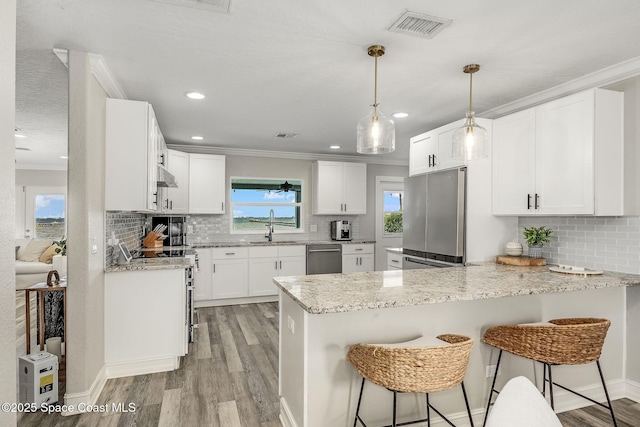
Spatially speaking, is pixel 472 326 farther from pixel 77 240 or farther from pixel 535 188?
pixel 77 240

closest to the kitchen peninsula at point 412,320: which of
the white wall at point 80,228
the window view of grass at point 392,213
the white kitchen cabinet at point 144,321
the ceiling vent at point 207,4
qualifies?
the white kitchen cabinet at point 144,321

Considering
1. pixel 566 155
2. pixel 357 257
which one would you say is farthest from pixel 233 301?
pixel 566 155

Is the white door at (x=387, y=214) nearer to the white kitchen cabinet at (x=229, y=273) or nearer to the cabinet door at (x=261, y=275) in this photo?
the cabinet door at (x=261, y=275)

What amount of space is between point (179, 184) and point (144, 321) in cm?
269

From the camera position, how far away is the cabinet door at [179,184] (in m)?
5.29

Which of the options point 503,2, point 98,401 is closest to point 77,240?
point 98,401

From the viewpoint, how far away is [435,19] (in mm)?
2086

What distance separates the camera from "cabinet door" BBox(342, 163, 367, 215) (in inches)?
249

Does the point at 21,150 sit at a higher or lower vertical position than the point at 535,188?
higher

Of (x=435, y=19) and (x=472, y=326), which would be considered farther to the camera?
(x=472, y=326)

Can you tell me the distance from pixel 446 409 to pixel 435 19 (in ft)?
7.57

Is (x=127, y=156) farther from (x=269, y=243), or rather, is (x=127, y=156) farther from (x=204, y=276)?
(x=269, y=243)

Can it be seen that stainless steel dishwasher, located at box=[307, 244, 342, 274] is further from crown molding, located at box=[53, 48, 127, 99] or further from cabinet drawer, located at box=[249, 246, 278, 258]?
crown molding, located at box=[53, 48, 127, 99]

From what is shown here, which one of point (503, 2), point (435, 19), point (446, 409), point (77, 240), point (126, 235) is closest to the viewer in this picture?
point (503, 2)
